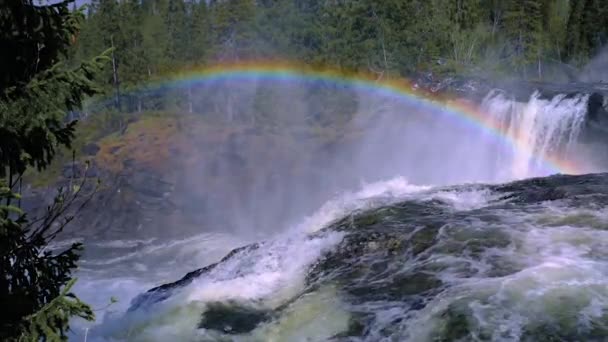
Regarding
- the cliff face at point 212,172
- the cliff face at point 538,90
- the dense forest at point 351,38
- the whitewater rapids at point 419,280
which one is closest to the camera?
the whitewater rapids at point 419,280

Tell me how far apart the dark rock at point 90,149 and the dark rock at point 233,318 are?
38.2 m

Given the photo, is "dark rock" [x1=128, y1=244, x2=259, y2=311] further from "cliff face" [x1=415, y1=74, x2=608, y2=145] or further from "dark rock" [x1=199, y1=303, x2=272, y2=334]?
"cliff face" [x1=415, y1=74, x2=608, y2=145]

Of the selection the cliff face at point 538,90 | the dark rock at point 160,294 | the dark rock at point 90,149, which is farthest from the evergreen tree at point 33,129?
the dark rock at point 90,149

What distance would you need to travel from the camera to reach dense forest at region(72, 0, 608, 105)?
166 ft

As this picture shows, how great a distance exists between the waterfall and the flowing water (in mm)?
10736

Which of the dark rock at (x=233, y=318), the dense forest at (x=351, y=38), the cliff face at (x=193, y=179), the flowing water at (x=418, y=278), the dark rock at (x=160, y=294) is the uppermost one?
the dense forest at (x=351, y=38)

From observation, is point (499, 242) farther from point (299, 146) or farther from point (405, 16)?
point (405, 16)

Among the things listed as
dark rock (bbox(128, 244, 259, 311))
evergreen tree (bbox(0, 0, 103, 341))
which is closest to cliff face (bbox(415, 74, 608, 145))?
dark rock (bbox(128, 244, 259, 311))

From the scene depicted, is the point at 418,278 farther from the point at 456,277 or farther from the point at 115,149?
the point at 115,149

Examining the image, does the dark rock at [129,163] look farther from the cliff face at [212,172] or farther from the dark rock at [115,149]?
the dark rock at [115,149]

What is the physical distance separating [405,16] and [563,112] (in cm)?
2838

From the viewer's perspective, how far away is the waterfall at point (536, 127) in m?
Answer: 24.0

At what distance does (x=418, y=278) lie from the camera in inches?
363

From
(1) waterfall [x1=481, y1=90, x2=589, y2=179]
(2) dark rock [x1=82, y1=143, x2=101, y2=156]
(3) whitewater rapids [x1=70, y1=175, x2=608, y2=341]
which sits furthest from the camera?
(2) dark rock [x1=82, y1=143, x2=101, y2=156]
